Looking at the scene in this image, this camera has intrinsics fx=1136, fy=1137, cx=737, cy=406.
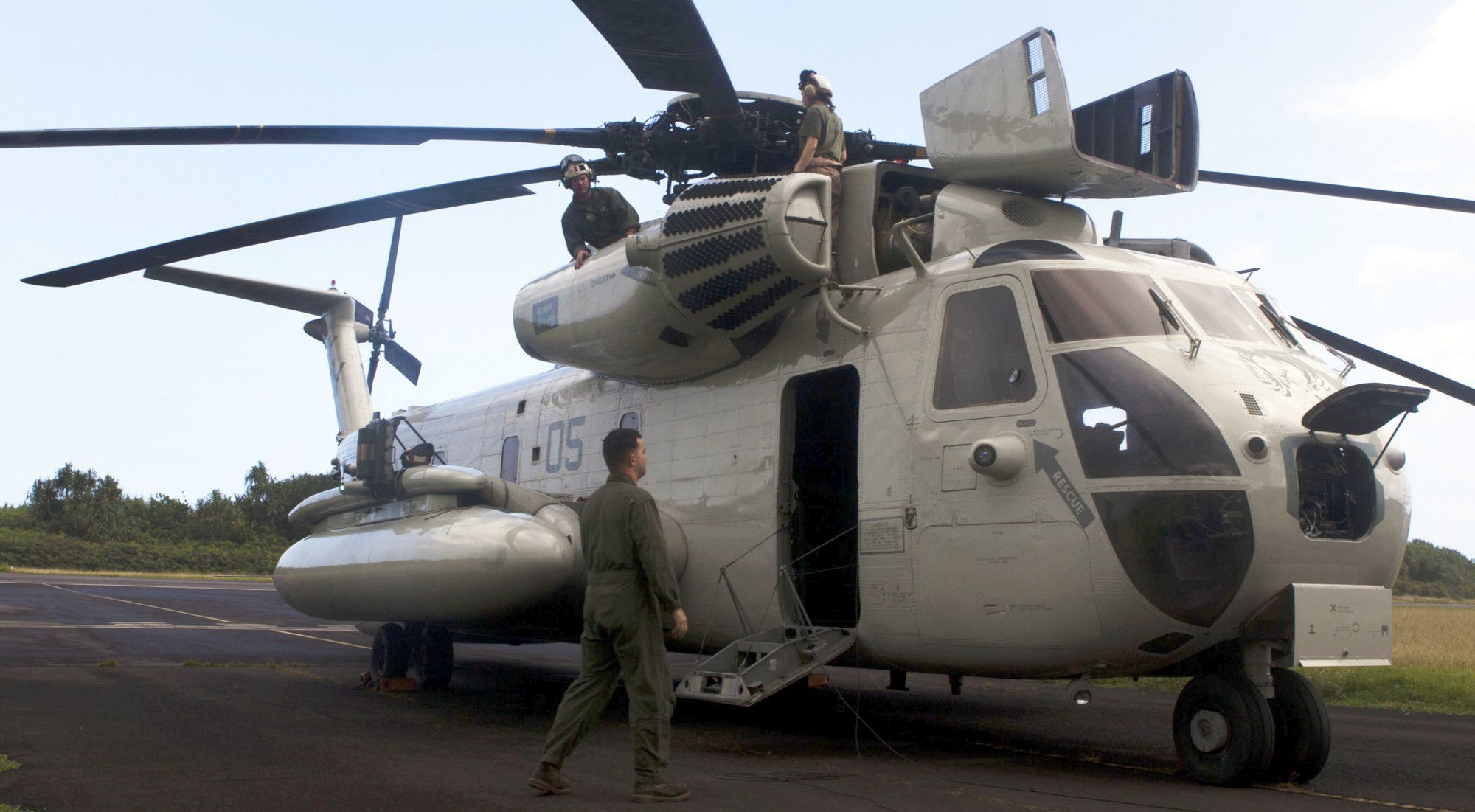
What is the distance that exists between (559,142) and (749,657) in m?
4.13

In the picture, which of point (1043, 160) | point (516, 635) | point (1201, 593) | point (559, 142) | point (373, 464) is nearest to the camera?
point (1201, 593)

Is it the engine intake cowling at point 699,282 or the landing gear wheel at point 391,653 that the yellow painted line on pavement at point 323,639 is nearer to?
the landing gear wheel at point 391,653

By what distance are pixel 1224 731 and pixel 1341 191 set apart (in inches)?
171

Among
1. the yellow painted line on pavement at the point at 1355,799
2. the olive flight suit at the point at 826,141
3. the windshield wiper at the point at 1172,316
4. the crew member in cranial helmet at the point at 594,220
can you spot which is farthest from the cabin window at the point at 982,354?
the crew member in cranial helmet at the point at 594,220

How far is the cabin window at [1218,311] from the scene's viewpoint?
6750 millimetres

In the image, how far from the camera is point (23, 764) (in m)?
6.02

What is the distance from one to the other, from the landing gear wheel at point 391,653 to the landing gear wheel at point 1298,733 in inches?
297

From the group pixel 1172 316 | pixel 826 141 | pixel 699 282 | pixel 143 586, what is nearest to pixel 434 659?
pixel 699 282

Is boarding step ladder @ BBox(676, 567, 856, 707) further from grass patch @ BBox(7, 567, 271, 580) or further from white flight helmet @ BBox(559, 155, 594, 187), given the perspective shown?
grass patch @ BBox(7, 567, 271, 580)

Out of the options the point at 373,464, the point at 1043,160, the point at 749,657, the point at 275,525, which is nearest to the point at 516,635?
the point at 373,464

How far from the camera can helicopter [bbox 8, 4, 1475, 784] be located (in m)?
5.92

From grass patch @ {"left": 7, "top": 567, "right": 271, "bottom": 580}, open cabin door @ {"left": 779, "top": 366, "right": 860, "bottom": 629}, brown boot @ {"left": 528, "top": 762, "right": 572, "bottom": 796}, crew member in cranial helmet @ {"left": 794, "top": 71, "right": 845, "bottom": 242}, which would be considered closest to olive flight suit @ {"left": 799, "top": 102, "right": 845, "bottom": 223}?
crew member in cranial helmet @ {"left": 794, "top": 71, "right": 845, "bottom": 242}

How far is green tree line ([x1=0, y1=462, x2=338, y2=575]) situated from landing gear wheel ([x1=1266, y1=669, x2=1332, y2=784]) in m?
46.6

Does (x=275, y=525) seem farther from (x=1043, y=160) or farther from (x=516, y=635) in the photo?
(x=1043, y=160)
